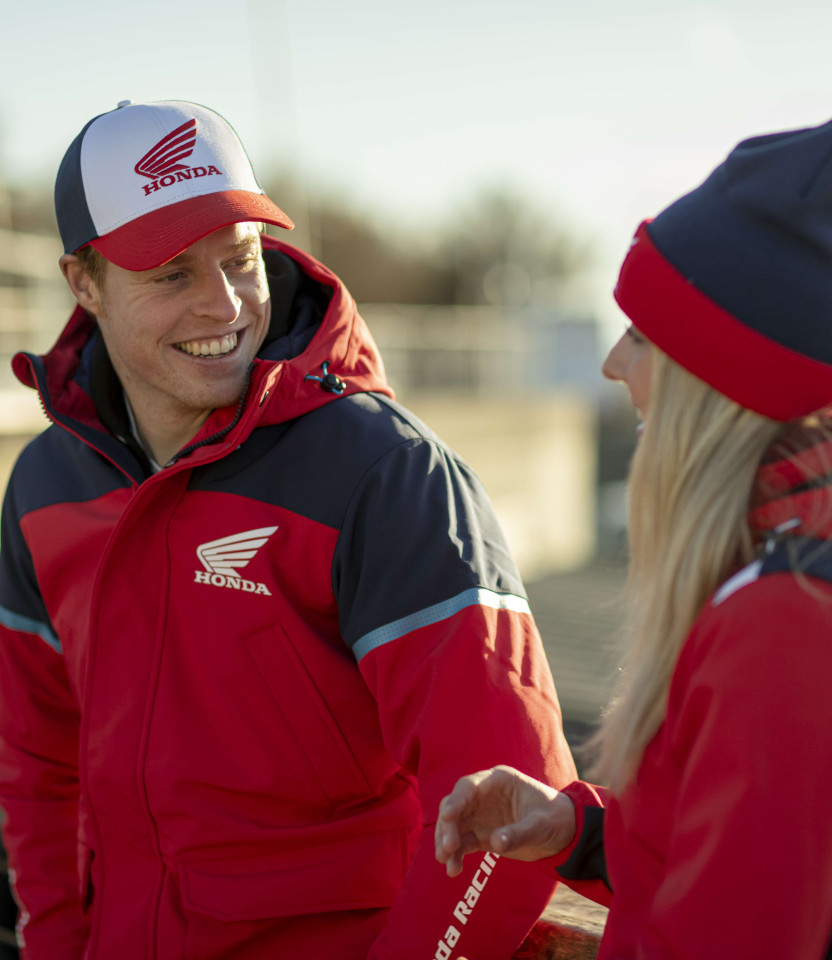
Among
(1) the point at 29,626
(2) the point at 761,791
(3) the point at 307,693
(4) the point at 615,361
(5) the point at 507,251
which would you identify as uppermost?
(4) the point at 615,361

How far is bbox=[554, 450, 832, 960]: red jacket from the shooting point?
0.97 m


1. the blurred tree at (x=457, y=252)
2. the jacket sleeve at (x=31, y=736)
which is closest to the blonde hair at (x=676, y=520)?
the jacket sleeve at (x=31, y=736)

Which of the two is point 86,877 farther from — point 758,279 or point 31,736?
point 758,279

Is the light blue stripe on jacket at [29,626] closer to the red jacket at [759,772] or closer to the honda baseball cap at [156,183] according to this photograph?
the honda baseball cap at [156,183]

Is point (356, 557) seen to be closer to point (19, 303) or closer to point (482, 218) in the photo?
point (19, 303)

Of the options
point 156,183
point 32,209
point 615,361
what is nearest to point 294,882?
point 615,361

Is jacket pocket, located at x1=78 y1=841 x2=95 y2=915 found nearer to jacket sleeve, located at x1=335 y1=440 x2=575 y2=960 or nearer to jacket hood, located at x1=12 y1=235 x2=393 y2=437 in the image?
jacket sleeve, located at x1=335 y1=440 x2=575 y2=960

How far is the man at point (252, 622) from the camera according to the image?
1695mm

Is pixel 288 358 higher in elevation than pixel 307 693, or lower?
higher

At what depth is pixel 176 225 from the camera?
6.41 feet

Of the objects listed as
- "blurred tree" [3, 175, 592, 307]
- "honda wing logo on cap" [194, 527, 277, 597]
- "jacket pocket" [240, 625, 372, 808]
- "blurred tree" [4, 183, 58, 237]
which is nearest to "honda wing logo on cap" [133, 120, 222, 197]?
"honda wing logo on cap" [194, 527, 277, 597]

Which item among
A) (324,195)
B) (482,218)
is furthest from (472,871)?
(482,218)

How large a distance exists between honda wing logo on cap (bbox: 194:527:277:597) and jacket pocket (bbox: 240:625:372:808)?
0.10 meters

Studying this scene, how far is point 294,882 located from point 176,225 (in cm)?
130
